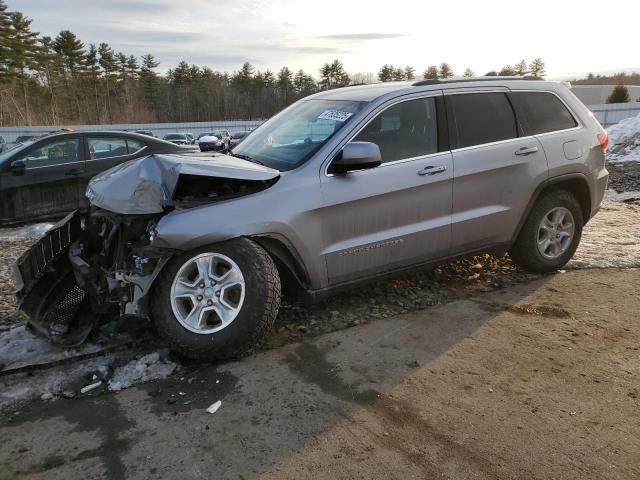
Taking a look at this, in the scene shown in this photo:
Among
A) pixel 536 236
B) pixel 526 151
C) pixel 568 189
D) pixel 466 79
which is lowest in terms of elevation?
pixel 536 236

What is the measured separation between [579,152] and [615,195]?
18.3 feet

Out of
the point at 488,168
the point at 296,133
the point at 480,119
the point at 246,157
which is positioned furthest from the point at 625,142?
A: the point at 246,157

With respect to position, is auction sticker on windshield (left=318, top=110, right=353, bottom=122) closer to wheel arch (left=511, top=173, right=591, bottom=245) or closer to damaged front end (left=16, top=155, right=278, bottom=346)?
damaged front end (left=16, top=155, right=278, bottom=346)

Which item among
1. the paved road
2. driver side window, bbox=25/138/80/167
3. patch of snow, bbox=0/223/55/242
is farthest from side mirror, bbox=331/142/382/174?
driver side window, bbox=25/138/80/167

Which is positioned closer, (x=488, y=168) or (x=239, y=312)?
(x=239, y=312)

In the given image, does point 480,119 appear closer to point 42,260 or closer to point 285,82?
point 42,260

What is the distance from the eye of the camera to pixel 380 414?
2943mm

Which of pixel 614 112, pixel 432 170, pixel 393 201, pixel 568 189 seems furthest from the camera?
pixel 614 112

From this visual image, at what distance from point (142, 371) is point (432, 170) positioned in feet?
8.68

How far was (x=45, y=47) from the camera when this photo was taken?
64750 millimetres

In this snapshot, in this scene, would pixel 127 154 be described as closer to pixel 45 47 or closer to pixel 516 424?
pixel 516 424

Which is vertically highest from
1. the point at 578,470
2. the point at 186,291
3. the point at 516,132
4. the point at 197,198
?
the point at 516,132

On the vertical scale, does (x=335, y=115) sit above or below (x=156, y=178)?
above

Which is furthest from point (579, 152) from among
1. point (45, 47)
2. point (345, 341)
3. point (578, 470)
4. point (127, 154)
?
point (45, 47)
